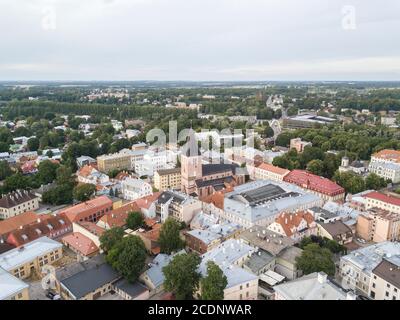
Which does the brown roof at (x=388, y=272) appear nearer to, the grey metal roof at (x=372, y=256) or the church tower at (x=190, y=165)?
the grey metal roof at (x=372, y=256)

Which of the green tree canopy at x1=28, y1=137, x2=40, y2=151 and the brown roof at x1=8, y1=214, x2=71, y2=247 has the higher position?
the green tree canopy at x1=28, y1=137, x2=40, y2=151

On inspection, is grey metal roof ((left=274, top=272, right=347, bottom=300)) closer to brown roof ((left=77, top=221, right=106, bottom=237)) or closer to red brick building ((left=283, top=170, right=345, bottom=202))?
brown roof ((left=77, top=221, right=106, bottom=237))

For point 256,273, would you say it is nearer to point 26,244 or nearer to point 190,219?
point 190,219

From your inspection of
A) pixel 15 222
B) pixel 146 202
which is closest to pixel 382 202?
pixel 146 202

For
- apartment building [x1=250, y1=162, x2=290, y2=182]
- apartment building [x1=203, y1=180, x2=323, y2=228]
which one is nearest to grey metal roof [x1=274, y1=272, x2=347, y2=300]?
apartment building [x1=203, y1=180, x2=323, y2=228]

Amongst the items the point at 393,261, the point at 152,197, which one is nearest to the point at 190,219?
the point at 152,197

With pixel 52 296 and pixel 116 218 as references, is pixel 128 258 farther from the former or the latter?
pixel 116 218
